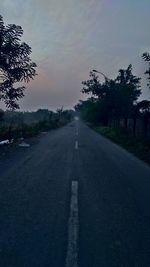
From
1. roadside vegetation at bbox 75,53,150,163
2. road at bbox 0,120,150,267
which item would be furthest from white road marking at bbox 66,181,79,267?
roadside vegetation at bbox 75,53,150,163

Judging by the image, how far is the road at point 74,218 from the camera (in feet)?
15.1

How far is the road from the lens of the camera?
461 cm

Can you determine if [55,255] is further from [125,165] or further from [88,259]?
[125,165]

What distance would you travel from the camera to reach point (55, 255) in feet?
15.1

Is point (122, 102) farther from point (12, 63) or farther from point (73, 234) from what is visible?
point (73, 234)

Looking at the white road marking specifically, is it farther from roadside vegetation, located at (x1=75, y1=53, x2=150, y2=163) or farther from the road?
roadside vegetation, located at (x1=75, y1=53, x2=150, y2=163)

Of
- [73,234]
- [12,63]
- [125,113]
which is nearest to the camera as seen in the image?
[73,234]

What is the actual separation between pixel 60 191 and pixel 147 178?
3492 millimetres

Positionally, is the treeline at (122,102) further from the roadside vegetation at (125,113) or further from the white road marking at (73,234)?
the white road marking at (73,234)

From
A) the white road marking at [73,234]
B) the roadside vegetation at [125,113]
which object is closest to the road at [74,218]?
the white road marking at [73,234]

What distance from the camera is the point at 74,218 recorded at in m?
6.29

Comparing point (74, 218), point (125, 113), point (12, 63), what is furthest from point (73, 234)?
point (125, 113)

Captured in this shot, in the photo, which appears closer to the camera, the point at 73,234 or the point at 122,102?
the point at 73,234

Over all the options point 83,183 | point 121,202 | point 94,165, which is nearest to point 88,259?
point 121,202
